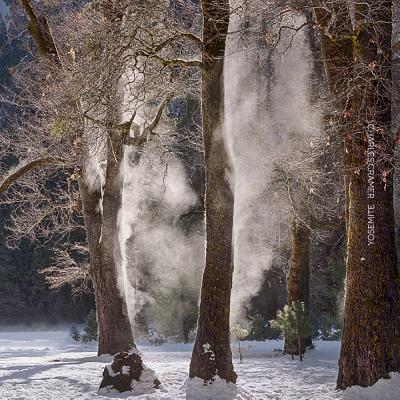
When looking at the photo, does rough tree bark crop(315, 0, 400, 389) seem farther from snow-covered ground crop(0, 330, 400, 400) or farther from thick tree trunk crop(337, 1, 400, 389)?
snow-covered ground crop(0, 330, 400, 400)

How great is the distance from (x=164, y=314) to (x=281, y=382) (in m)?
14.5

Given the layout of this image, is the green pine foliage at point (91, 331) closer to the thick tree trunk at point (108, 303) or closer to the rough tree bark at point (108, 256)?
the rough tree bark at point (108, 256)

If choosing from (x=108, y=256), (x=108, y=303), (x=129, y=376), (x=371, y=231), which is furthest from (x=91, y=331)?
(x=371, y=231)

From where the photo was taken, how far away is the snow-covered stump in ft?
25.3

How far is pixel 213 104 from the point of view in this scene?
315 inches

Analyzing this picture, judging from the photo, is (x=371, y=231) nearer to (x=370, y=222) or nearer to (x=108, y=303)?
(x=370, y=222)

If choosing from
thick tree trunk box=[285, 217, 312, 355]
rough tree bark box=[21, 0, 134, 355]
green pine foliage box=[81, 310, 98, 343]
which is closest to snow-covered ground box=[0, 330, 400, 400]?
rough tree bark box=[21, 0, 134, 355]

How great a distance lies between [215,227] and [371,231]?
6.35ft

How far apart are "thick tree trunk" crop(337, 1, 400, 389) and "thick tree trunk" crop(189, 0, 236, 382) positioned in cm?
151

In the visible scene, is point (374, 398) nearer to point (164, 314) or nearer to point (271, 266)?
point (271, 266)

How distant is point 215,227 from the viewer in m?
7.85

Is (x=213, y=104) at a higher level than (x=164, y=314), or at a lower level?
higher

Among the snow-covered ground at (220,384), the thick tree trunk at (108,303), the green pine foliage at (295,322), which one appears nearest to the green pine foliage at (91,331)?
the snow-covered ground at (220,384)

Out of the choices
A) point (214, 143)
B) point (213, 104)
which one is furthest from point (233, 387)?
point (213, 104)
